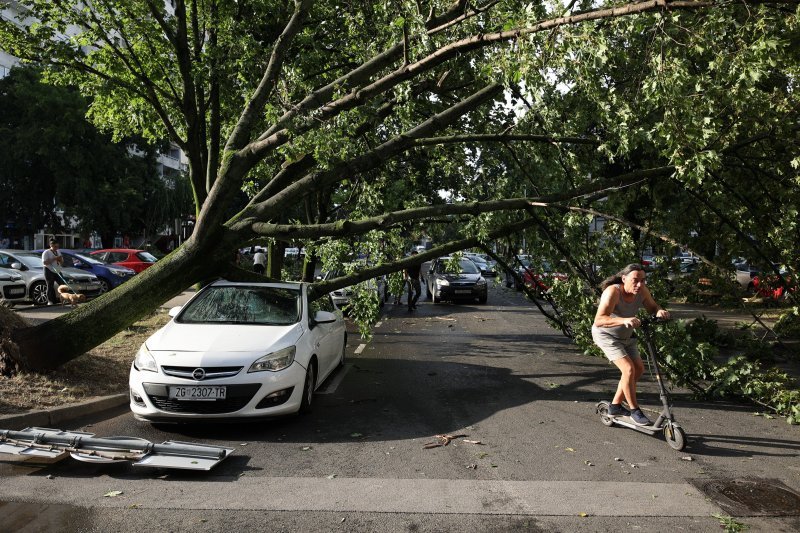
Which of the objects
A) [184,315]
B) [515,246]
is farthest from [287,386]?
[515,246]

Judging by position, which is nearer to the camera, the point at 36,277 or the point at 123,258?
the point at 36,277

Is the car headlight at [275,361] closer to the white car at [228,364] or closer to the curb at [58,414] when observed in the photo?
the white car at [228,364]

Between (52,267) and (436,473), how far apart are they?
1611 centimetres

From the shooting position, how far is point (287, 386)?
6.79 m

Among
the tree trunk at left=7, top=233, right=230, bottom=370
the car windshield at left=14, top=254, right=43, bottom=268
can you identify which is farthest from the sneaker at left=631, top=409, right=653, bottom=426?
the car windshield at left=14, top=254, right=43, bottom=268

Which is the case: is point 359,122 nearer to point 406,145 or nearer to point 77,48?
point 406,145

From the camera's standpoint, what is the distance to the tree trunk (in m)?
8.09

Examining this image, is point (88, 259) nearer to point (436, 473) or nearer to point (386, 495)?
point (436, 473)

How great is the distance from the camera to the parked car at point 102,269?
23.4 m

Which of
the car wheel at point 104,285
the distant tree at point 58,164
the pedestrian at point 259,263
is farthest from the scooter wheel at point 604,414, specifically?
the distant tree at point 58,164

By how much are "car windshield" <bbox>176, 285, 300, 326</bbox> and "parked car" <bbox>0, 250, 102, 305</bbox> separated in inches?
521

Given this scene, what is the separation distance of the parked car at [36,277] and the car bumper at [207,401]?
14595mm

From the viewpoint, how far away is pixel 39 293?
64.2 ft

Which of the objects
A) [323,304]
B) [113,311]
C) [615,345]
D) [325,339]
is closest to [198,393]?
[325,339]
